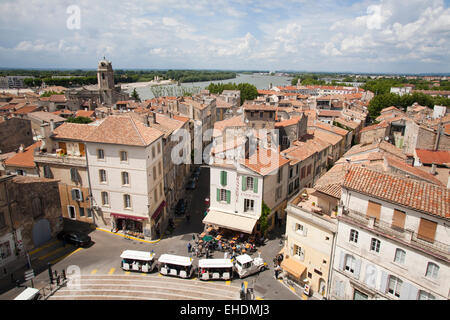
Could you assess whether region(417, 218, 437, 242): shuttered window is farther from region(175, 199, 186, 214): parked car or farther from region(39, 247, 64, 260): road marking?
region(39, 247, 64, 260): road marking

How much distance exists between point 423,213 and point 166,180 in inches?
1024

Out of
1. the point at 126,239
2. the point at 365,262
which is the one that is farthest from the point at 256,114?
the point at 365,262

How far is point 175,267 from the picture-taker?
81.9 ft

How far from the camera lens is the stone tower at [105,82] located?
9738 centimetres

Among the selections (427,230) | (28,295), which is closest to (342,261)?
(427,230)

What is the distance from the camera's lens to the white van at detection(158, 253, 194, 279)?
24.5 metres

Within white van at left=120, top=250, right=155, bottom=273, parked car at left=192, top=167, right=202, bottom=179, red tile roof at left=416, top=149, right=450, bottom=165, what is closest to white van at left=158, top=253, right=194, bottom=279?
white van at left=120, top=250, right=155, bottom=273

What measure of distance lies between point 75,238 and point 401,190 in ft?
93.3

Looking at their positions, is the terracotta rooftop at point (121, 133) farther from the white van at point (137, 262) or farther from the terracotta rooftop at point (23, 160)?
the white van at point (137, 262)

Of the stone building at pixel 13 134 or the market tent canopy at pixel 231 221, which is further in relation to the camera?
the stone building at pixel 13 134

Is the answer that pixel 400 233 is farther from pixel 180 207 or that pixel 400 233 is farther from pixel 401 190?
pixel 180 207

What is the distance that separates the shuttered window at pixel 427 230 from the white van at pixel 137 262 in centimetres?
1972

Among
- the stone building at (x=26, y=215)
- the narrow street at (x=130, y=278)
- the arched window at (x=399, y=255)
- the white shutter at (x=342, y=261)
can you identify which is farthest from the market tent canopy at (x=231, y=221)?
the stone building at (x=26, y=215)

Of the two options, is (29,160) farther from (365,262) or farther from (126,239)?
(365,262)
